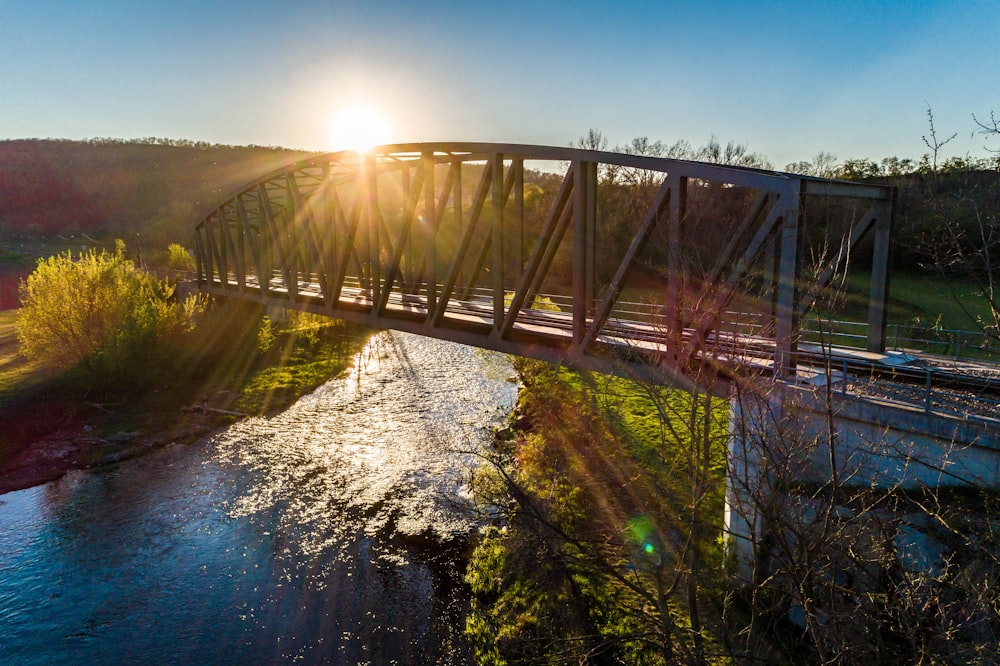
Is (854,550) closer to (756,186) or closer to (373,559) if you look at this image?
(756,186)

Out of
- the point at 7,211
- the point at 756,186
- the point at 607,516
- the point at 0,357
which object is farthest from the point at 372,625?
the point at 7,211

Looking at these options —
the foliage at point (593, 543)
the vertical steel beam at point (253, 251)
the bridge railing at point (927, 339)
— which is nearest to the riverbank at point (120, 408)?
the vertical steel beam at point (253, 251)

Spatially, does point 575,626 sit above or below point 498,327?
below

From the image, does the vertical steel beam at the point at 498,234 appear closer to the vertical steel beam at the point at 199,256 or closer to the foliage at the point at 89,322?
the foliage at the point at 89,322

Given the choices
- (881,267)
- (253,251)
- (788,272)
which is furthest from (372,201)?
(881,267)

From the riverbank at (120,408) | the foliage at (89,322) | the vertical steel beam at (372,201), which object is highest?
the vertical steel beam at (372,201)

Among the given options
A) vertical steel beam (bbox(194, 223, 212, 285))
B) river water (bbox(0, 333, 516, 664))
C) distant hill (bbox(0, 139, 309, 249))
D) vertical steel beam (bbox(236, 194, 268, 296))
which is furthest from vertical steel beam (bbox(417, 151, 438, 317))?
distant hill (bbox(0, 139, 309, 249))

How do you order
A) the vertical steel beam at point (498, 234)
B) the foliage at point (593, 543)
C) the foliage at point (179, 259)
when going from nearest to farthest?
the foliage at point (593, 543) → the vertical steel beam at point (498, 234) → the foliage at point (179, 259)
